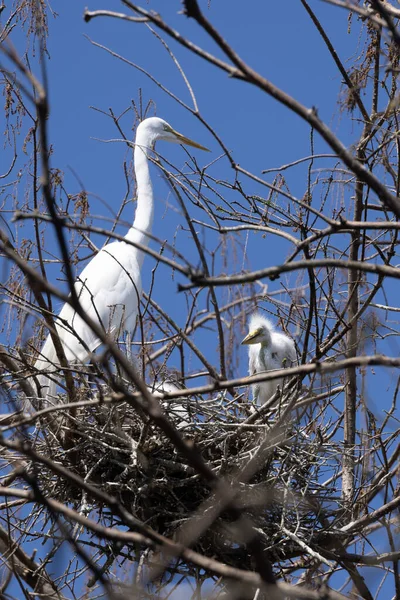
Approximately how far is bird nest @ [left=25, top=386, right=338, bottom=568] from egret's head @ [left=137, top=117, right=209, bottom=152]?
255cm

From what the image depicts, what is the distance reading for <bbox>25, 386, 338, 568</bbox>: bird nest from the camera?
3.01 metres

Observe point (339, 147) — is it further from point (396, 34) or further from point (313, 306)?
point (313, 306)

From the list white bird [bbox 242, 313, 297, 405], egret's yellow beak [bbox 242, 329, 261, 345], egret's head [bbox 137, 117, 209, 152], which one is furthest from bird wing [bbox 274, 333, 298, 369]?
egret's head [bbox 137, 117, 209, 152]

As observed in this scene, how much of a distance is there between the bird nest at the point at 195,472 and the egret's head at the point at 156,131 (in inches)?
100

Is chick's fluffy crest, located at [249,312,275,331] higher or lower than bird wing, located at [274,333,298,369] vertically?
higher

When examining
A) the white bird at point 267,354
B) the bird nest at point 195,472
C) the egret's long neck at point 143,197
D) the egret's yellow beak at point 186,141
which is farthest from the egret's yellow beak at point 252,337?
the egret's yellow beak at point 186,141

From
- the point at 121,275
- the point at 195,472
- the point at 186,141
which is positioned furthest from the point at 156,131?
the point at 195,472

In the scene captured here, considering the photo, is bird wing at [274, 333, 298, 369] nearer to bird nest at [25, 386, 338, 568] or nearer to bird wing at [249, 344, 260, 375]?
bird wing at [249, 344, 260, 375]

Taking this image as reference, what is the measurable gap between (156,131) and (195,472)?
9.46 ft

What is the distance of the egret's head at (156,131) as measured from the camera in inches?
213

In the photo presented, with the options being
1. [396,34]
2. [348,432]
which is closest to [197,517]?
[348,432]

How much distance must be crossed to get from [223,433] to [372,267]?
1.52 m

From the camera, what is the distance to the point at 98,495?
4.29 ft

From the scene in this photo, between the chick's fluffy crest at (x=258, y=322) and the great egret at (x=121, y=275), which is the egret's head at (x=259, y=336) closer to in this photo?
the chick's fluffy crest at (x=258, y=322)
